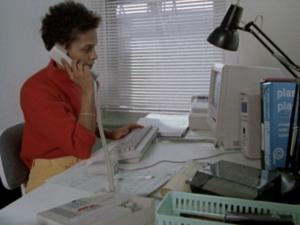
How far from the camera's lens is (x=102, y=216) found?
56 centimetres

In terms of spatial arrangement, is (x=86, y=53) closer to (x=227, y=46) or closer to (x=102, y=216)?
(x=227, y=46)

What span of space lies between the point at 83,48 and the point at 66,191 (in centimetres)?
70

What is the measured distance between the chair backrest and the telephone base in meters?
0.70

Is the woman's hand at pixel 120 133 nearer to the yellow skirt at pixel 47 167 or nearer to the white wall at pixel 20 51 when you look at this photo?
the yellow skirt at pixel 47 167

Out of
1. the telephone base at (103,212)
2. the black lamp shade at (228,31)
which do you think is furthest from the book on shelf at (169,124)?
the telephone base at (103,212)

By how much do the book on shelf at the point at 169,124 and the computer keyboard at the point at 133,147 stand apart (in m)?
0.12

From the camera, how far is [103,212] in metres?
0.57

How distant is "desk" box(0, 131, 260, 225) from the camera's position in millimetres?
717

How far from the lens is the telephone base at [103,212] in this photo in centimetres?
55

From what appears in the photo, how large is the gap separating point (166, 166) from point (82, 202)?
17.8 inches

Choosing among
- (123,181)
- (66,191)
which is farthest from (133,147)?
(66,191)

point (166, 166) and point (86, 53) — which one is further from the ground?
point (86, 53)

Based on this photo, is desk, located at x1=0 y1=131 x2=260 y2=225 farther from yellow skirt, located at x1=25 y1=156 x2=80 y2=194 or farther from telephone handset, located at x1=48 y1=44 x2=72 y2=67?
telephone handset, located at x1=48 y1=44 x2=72 y2=67

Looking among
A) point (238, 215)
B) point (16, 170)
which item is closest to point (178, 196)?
point (238, 215)
